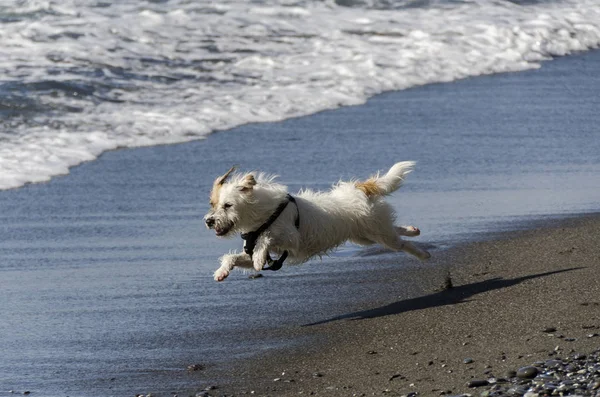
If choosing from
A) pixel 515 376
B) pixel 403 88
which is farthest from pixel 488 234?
pixel 403 88

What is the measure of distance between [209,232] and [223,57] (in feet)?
24.7

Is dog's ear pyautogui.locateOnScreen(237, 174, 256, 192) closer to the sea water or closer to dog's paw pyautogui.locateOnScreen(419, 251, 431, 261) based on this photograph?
the sea water

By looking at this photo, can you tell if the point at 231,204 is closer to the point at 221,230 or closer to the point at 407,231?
the point at 221,230

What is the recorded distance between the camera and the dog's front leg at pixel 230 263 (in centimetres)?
621

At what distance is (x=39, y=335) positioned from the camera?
5.82 meters

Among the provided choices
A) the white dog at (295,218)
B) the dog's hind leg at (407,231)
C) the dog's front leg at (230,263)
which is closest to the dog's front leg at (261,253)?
the white dog at (295,218)

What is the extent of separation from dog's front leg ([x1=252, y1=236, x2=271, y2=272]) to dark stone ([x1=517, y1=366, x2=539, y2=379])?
80.4 inches

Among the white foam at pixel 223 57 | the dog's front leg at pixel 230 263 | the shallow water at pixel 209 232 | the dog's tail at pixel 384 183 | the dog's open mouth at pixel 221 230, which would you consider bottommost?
the white foam at pixel 223 57

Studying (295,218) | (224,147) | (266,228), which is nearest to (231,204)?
(266,228)

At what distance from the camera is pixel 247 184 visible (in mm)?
6164

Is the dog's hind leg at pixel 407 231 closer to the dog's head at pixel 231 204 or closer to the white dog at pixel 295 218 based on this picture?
the white dog at pixel 295 218

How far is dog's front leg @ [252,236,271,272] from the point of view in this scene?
625 centimetres

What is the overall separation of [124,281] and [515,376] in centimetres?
298

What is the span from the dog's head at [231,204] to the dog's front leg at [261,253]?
18 centimetres
